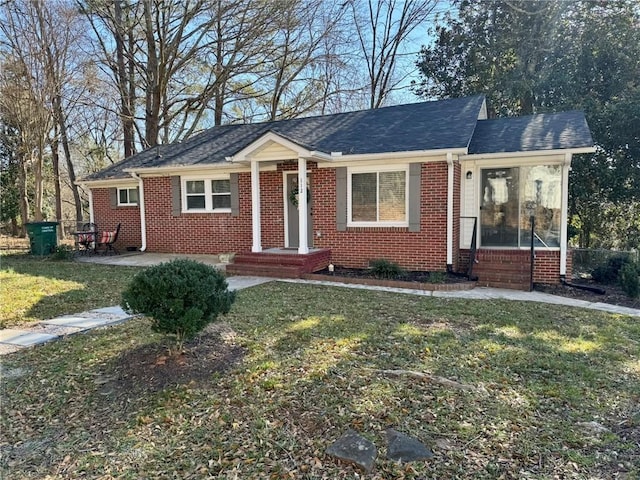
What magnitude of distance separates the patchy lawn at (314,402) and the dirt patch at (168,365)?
0.6 inches

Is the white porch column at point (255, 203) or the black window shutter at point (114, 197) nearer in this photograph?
the white porch column at point (255, 203)

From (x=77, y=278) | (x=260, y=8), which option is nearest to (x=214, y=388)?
(x=77, y=278)

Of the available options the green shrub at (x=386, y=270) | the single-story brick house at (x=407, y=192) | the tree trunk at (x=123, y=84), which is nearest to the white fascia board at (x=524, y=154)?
the single-story brick house at (x=407, y=192)

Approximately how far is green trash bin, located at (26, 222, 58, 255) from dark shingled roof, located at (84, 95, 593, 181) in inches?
87.5

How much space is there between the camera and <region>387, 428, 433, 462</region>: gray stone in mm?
2598

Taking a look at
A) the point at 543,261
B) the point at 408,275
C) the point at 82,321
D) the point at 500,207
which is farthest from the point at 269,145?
the point at 543,261

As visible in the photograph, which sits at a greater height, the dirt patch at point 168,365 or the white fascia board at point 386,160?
the white fascia board at point 386,160

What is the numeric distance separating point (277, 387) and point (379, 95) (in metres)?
20.8

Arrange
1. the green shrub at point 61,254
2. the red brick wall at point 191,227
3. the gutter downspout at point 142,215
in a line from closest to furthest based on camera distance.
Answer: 1. the red brick wall at point 191,227
2. the green shrub at point 61,254
3. the gutter downspout at point 142,215

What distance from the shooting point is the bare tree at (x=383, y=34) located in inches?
816

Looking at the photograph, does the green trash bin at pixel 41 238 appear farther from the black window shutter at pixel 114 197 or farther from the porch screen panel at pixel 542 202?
the porch screen panel at pixel 542 202

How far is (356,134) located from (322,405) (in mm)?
8570

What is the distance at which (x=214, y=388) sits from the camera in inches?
136

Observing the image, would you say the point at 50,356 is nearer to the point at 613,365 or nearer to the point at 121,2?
the point at 613,365
